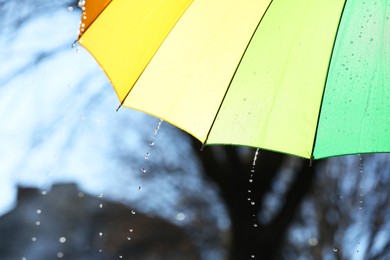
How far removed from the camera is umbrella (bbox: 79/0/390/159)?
81.1 inches

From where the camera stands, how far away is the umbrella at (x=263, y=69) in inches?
81.1

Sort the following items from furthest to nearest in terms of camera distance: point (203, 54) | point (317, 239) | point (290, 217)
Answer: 1. point (317, 239)
2. point (290, 217)
3. point (203, 54)

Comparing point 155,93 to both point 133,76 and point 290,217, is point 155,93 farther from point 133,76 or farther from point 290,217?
point 290,217

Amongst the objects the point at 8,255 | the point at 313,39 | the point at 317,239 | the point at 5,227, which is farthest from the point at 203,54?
the point at 5,227

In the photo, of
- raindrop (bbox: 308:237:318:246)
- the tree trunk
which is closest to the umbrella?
the tree trunk

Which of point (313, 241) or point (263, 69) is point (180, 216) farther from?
point (263, 69)

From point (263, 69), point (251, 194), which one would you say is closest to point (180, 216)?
point (251, 194)

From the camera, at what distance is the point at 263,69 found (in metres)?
2.12

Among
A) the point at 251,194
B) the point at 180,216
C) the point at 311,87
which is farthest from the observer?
the point at 180,216

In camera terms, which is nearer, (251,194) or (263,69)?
(263,69)

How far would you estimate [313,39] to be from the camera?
2117mm

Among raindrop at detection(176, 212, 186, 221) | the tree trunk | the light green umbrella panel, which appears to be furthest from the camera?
raindrop at detection(176, 212, 186, 221)

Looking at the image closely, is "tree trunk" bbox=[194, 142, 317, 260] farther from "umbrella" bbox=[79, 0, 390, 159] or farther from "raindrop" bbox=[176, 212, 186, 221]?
"umbrella" bbox=[79, 0, 390, 159]

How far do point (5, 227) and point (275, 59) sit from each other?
22.8 metres
